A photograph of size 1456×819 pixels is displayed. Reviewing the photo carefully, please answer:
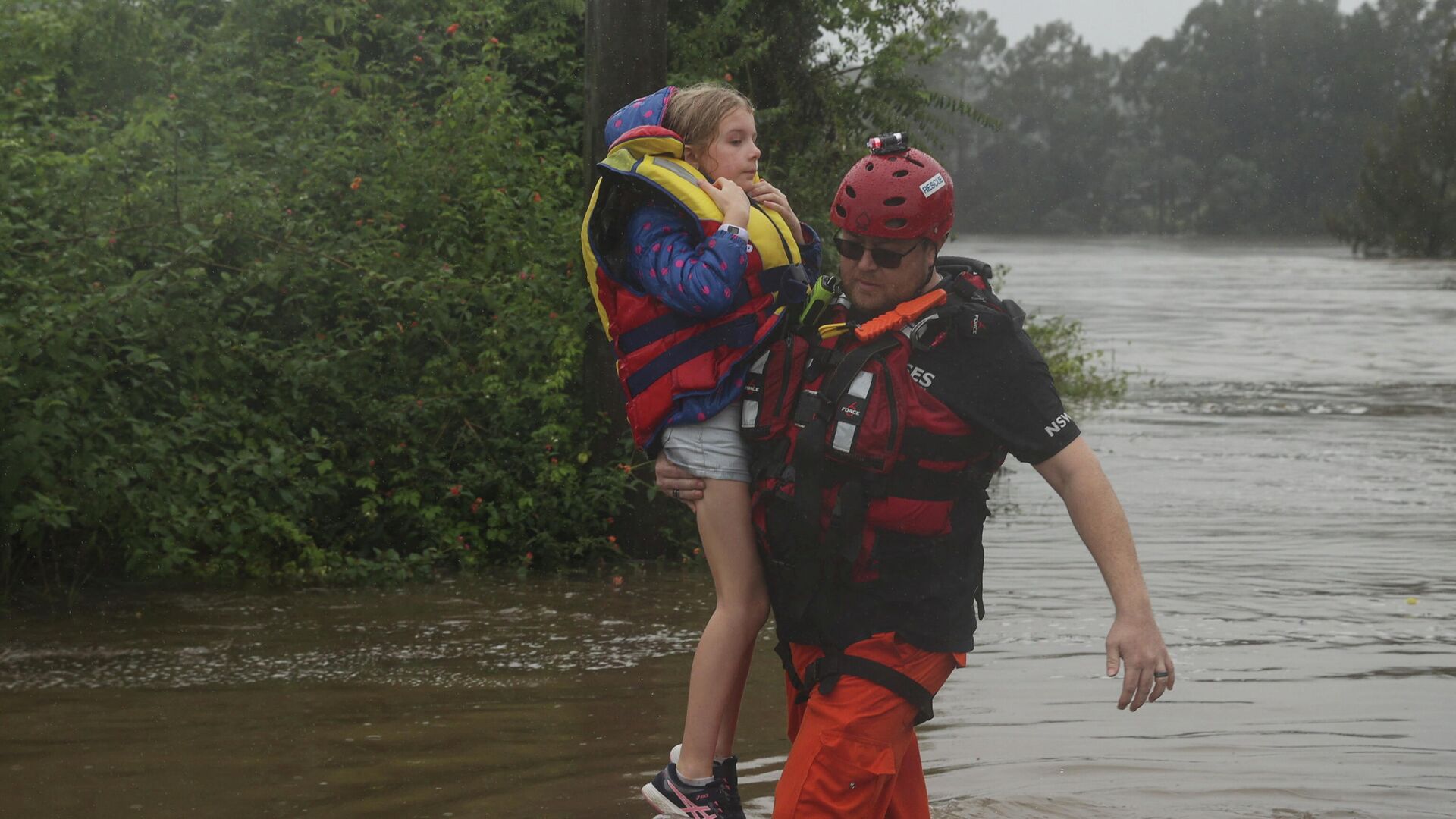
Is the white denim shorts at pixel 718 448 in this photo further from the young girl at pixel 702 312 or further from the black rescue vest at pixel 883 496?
the black rescue vest at pixel 883 496

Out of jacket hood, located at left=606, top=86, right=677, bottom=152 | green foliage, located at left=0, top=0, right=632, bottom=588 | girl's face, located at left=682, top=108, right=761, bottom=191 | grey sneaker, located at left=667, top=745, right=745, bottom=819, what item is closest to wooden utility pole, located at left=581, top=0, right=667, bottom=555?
green foliage, located at left=0, top=0, right=632, bottom=588

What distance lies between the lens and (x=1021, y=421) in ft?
10.6

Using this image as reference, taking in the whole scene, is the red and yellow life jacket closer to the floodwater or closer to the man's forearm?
the man's forearm

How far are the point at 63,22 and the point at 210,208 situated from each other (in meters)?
2.66

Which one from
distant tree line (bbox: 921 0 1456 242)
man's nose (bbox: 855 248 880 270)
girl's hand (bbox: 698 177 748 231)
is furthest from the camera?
distant tree line (bbox: 921 0 1456 242)

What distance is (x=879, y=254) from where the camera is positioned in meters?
3.42

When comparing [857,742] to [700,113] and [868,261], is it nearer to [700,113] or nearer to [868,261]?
[868,261]

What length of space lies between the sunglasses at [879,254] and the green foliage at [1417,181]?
6083 cm

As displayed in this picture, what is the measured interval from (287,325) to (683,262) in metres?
4.93

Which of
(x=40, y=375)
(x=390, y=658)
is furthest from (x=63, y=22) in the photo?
(x=390, y=658)

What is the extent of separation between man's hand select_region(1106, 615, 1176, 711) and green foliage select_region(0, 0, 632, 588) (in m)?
4.61

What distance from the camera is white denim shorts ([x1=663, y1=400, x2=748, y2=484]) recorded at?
3.56 meters

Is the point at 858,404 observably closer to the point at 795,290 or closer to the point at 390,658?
the point at 795,290

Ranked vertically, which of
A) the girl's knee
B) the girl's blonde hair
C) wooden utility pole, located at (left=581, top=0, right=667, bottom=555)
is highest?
wooden utility pole, located at (left=581, top=0, right=667, bottom=555)
